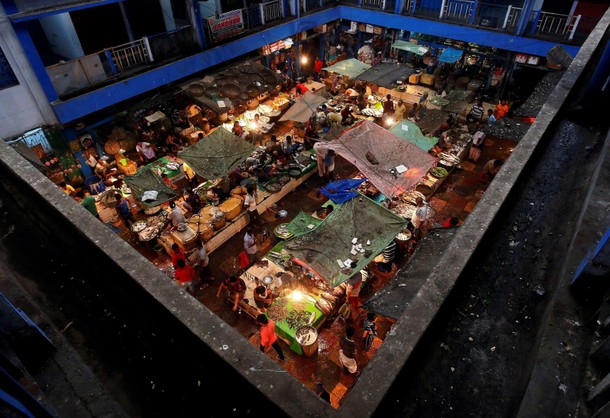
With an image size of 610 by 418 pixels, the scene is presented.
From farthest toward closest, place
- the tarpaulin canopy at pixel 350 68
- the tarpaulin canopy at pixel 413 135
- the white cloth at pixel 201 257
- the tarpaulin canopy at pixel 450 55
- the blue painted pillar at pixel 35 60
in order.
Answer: the tarpaulin canopy at pixel 450 55 → the tarpaulin canopy at pixel 350 68 → the tarpaulin canopy at pixel 413 135 → the blue painted pillar at pixel 35 60 → the white cloth at pixel 201 257

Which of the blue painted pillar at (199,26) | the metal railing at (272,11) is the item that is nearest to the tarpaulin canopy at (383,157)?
Result: the blue painted pillar at (199,26)

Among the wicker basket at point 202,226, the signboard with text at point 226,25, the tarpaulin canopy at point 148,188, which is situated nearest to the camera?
the tarpaulin canopy at point 148,188

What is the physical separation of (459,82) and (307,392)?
20.9 metres

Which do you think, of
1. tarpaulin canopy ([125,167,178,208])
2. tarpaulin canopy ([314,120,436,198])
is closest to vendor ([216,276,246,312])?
tarpaulin canopy ([125,167,178,208])

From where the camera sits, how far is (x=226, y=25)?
17250mm

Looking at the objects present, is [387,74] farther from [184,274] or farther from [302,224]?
[184,274]

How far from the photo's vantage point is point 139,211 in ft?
46.3

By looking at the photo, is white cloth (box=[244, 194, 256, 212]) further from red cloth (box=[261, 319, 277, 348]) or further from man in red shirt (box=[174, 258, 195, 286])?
red cloth (box=[261, 319, 277, 348])

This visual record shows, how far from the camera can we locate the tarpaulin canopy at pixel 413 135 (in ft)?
47.3

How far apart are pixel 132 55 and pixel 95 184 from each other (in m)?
5.42

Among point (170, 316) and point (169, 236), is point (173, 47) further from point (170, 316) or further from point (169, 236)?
point (170, 316)

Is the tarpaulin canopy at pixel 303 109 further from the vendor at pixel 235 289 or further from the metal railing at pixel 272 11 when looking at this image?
the vendor at pixel 235 289

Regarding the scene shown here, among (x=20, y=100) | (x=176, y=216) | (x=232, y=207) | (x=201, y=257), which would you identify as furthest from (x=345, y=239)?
(x=20, y=100)

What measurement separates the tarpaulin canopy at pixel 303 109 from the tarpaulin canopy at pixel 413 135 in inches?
151
